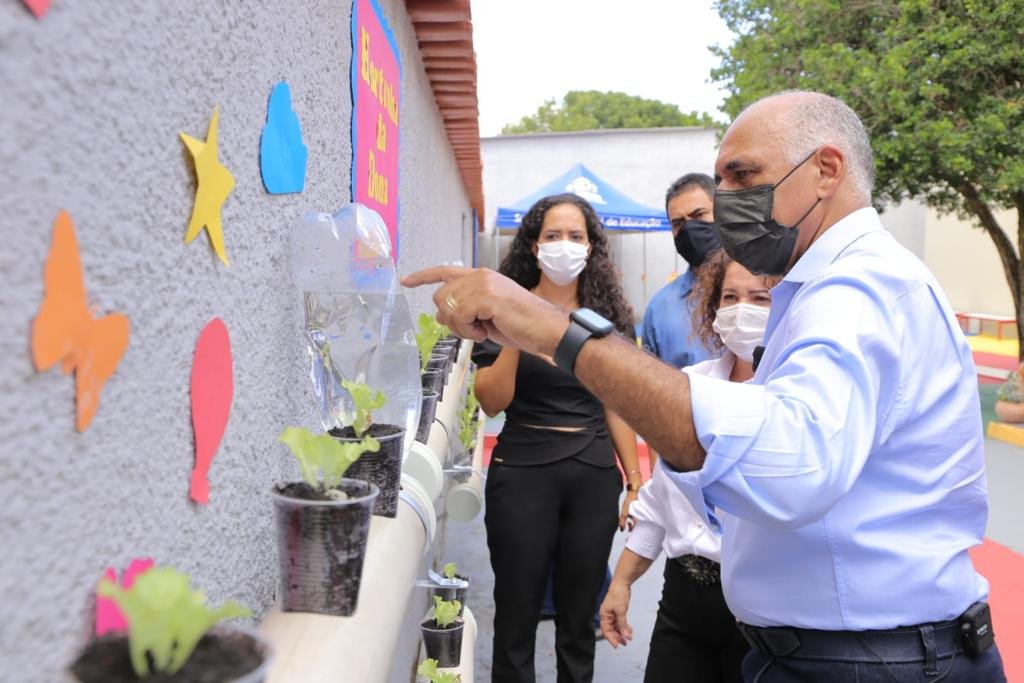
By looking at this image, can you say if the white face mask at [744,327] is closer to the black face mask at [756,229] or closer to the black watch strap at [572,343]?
the black face mask at [756,229]

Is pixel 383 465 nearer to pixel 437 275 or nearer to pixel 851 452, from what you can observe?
pixel 437 275

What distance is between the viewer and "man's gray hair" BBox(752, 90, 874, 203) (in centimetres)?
156

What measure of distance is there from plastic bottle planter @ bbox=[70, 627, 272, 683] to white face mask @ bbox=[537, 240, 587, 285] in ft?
9.17

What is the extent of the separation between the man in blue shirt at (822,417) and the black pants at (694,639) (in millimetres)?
529

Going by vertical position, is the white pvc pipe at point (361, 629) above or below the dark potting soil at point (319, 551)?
below

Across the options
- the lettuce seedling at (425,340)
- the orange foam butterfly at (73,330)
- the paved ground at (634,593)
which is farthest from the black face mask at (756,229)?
the paved ground at (634,593)

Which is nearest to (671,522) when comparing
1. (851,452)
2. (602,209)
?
(851,452)

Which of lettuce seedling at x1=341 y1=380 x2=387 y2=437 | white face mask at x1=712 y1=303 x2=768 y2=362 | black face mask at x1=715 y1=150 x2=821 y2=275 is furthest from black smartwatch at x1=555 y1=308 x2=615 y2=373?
white face mask at x1=712 y1=303 x2=768 y2=362

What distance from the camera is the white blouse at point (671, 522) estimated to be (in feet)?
7.45

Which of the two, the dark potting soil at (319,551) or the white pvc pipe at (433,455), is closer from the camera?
the dark potting soil at (319,551)

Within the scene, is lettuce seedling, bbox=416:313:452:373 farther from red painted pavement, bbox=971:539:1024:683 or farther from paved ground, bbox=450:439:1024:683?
red painted pavement, bbox=971:539:1024:683

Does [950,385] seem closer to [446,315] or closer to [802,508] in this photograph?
[802,508]

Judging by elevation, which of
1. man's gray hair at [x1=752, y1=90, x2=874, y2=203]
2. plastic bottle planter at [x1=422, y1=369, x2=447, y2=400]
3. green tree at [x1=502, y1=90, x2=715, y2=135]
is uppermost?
green tree at [x1=502, y1=90, x2=715, y2=135]

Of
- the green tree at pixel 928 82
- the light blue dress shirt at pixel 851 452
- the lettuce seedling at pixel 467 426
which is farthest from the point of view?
the green tree at pixel 928 82
